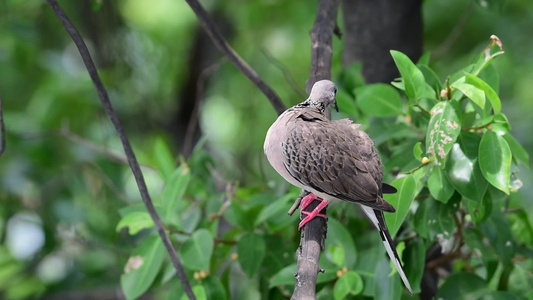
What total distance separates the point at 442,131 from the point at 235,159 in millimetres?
3001

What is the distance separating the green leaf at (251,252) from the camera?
2.58m

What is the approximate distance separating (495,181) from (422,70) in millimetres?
546

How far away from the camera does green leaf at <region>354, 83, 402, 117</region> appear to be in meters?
2.48

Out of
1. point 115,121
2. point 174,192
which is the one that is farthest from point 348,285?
point 115,121

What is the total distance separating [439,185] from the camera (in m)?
2.19

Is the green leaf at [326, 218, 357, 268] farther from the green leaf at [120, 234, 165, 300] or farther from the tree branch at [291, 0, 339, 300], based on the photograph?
the green leaf at [120, 234, 165, 300]

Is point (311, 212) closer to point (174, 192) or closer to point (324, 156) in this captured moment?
point (324, 156)

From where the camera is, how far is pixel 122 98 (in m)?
5.50

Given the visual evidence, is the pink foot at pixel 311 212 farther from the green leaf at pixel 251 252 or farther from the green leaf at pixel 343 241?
the green leaf at pixel 251 252

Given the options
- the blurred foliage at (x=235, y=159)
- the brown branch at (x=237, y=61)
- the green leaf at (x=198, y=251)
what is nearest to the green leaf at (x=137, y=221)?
the blurred foliage at (x=235, y=159)

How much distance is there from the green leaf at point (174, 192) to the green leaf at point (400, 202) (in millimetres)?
906

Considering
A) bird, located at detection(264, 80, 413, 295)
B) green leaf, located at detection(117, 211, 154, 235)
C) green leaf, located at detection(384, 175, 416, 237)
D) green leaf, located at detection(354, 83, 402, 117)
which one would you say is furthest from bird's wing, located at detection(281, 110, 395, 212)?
green leaf, located at detection(117, 211, 154, 235)

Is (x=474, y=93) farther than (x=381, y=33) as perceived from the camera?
No

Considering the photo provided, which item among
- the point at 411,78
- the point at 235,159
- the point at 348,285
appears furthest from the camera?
the point at 235,159
